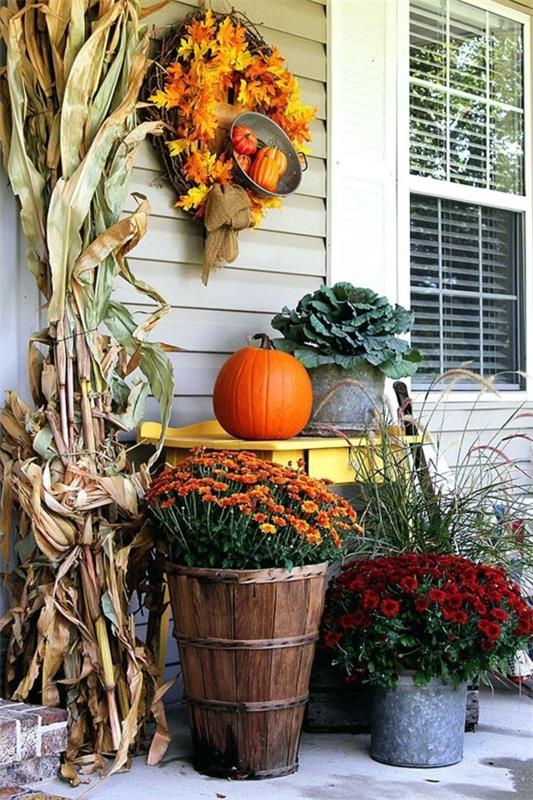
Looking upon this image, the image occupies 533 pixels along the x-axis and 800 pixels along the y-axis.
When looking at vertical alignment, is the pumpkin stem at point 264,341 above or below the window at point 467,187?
below

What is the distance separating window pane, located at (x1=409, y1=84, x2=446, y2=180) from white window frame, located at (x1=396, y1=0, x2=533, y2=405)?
6 centimetres

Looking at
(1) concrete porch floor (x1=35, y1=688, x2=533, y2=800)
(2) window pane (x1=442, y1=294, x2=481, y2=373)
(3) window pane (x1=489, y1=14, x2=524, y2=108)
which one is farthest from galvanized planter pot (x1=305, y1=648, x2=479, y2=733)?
(3) window pane (x1=489, y1=14, x2=524, y2=108)

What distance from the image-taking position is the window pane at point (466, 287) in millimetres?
4684

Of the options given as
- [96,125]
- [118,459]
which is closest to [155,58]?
[96,125]

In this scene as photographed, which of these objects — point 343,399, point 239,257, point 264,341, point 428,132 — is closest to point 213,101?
point 239,257

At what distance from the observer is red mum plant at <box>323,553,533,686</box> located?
2865 mm

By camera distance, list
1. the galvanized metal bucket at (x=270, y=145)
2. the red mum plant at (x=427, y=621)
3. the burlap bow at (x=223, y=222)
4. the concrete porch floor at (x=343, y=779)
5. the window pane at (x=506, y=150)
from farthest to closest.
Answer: the window pane at (x=506, y=150) → the galvanized metal bucket at (x=270, y=145) → the burlap bow at (x=223, y=222) → the red mum plant at (x=427, y=621) → the concrete porch floor at (x=343, y=779)

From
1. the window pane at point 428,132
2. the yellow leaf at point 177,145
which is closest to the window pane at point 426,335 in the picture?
the window pane at point 428,132

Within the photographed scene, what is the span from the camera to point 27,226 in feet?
9.98

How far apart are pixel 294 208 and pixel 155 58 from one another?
79cm

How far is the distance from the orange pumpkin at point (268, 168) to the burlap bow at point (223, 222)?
3.8 inches

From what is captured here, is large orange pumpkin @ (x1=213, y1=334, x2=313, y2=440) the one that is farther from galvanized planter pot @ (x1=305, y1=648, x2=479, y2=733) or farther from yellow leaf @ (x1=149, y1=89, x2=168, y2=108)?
yellow leaf @ (x1=149, y1=89, x2=168, y2=108)

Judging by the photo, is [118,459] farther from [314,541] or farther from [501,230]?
[501,230]

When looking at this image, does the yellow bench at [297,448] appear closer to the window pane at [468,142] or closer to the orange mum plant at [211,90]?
the orange mum plant at [211,90]
